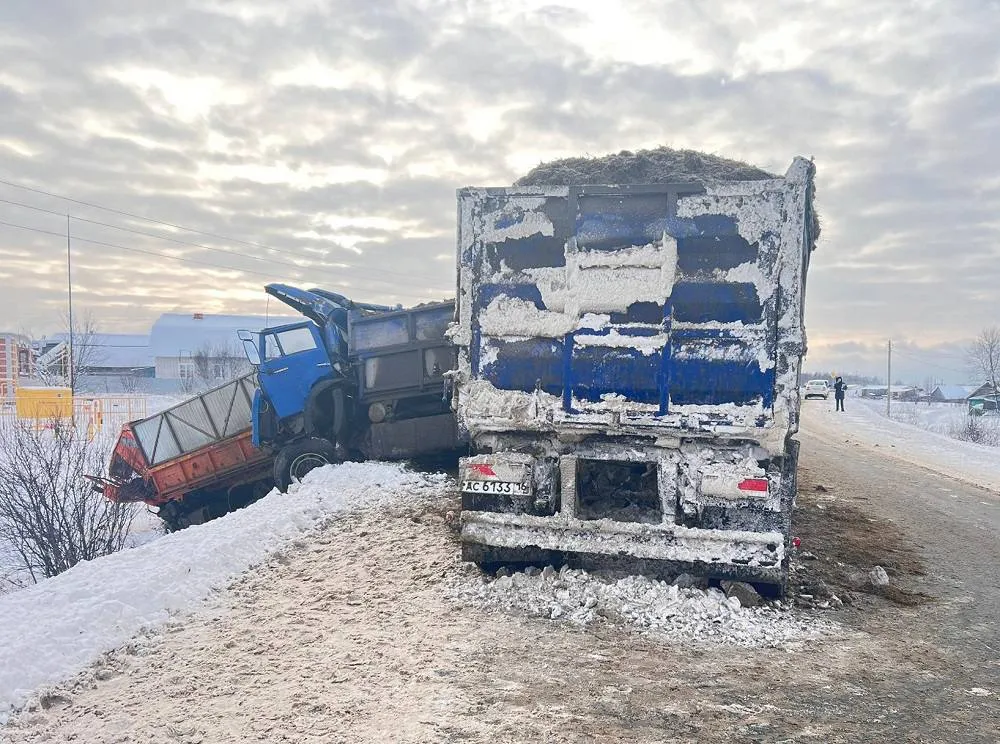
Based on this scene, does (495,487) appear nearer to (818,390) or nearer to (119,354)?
(818,390)

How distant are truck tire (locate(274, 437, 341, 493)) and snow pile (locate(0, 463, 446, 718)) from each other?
2.29 metres

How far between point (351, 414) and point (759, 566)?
728 centimetres

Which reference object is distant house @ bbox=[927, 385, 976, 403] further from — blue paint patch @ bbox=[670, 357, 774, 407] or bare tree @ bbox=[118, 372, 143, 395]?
blue paint patch @ bbox=[670, 357, 774, 407]

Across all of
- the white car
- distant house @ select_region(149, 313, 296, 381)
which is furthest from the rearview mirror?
distant house @ select_region(149, 313, 296, 381)

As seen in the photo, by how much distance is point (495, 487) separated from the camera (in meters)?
5.18

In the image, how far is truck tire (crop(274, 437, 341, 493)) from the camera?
1048cm

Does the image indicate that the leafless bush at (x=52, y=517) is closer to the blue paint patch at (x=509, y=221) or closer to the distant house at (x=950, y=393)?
the blue paint patch at (x=509, y=221)

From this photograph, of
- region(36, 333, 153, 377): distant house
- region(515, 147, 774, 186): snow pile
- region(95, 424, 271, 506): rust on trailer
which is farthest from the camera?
region(36, 333, 153, 377): distant house

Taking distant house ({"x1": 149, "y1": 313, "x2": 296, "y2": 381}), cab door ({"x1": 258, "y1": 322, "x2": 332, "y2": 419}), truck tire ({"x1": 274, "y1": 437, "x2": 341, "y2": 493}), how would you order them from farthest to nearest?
distant house ({"x1": 149, "y1": 313, "x2": 296, "y2": 381})
cab door ({"x1": 258, "y1": 322, "x2": 332, "y2": 419})
truck tire ({"x1": 274, "y1": 437, "x2": 341, "y2": 493})

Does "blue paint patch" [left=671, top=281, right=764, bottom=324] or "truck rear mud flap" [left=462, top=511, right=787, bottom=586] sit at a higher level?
"blue paint patch" [left=671, top=281, right=764, bottom=324]

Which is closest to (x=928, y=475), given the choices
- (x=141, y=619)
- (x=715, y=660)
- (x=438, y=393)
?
(x=438, y=393)

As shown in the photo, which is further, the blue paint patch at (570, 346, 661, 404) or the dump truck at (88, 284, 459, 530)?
the dump truck at (88, 284, 459, 530)

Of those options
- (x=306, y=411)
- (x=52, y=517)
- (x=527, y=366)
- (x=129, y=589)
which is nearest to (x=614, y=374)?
(x=527, y=366)

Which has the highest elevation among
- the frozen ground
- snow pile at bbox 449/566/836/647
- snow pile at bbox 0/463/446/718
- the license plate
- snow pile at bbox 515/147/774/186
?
snow pile at bbox 515/147/774/186
